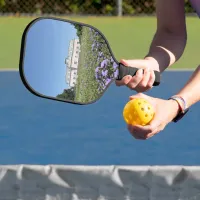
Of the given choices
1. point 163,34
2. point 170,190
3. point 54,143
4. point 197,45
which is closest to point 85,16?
point 197,45

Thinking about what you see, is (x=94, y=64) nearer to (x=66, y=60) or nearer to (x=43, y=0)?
(x=66, y=60)

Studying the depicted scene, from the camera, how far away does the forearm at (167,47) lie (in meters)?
2.21

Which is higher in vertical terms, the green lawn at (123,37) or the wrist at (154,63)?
the wrist at (154,63)

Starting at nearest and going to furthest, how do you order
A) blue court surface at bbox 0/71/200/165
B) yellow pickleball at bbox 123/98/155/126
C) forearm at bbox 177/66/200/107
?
yellow pickleball at bbox 123/98/155/126
forearm at bbox 177/66/200/107
blue court surface at bbox 0/71/200/165

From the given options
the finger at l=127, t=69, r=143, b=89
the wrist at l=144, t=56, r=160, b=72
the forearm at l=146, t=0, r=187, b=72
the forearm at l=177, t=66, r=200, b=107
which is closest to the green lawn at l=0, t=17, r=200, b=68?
the forearm at l=146, t=0, r=187, b=72

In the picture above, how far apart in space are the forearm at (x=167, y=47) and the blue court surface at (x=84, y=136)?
2743 millimetres

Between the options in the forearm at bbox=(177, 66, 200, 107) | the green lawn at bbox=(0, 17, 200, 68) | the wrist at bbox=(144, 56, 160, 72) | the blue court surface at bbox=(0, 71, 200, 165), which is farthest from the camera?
the green lawn at bbox=(0, 17, 200, 68)

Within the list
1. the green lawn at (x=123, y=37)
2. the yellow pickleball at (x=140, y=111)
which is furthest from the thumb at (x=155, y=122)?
the green lawn at (x=123, y=37)

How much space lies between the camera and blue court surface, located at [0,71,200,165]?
16.7ft

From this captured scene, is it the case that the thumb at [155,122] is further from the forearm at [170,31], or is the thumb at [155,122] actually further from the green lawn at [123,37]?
the green lawn at [123,37]

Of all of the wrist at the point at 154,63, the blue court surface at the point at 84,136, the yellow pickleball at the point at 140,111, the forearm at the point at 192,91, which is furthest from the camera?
the blue court surface at the point at 84,136

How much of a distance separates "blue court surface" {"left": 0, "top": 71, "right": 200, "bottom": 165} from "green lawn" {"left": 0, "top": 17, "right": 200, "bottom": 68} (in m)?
1.60

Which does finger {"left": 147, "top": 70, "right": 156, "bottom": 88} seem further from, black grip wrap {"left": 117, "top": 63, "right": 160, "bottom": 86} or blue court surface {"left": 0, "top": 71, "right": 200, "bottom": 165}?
blue court surface {"left": 0, "top": 71, "right": 200, "bottom": 165}

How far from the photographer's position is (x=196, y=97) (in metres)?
2.05
